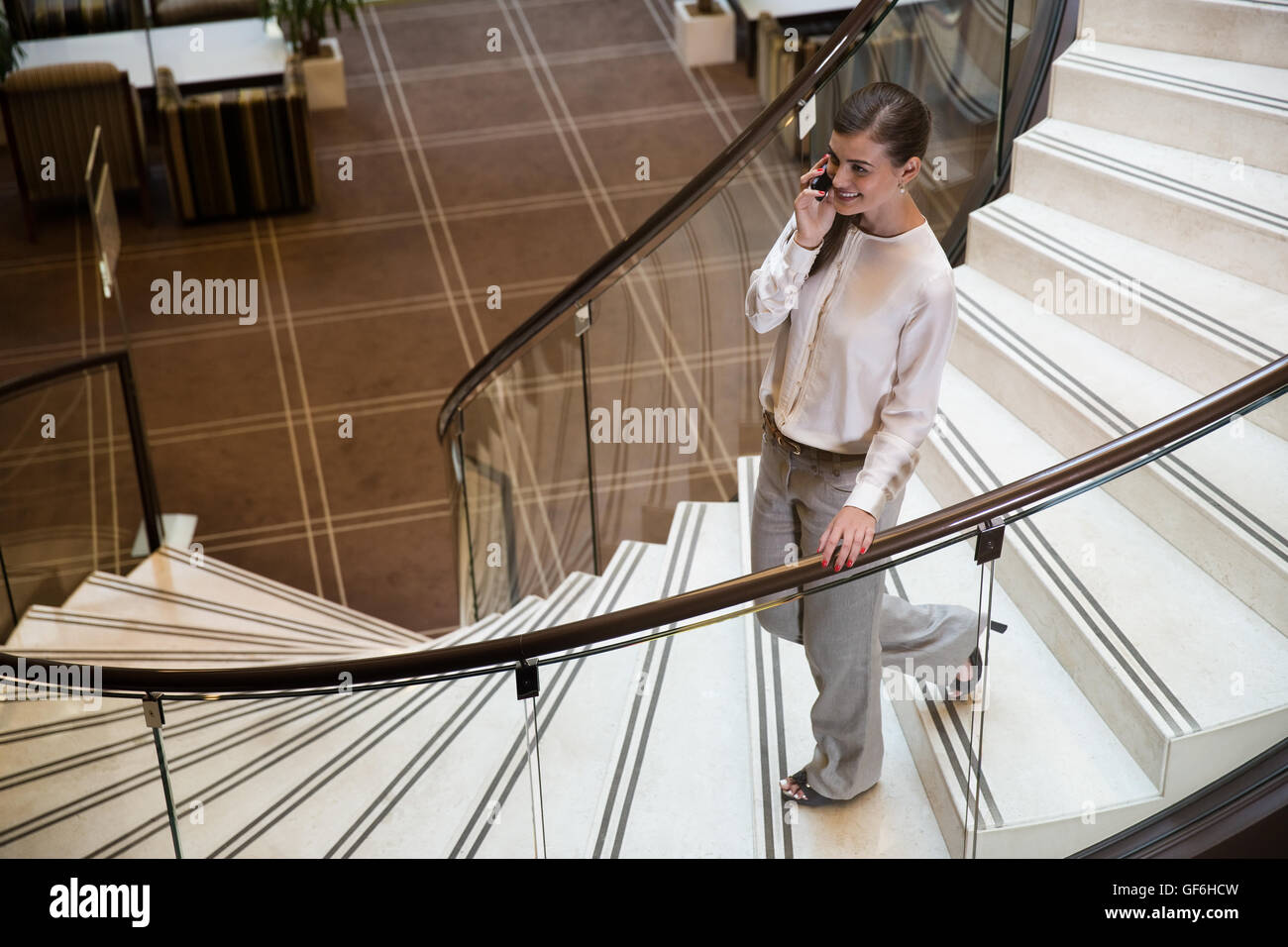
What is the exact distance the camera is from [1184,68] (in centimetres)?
429

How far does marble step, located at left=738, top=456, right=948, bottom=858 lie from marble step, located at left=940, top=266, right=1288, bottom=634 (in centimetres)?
75

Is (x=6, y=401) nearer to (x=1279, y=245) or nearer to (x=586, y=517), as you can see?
(x=586, y=517)

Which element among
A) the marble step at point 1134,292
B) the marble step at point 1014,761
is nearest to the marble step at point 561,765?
the marble step at point 1014,761

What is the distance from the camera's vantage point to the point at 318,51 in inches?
411

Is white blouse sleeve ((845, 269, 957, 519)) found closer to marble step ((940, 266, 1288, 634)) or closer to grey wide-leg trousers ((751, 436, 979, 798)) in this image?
grey wide-leg trousers ((751, 436, 979, 798))

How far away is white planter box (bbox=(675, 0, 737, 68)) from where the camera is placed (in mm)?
10531

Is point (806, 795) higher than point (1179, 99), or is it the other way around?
point (1179, 99)

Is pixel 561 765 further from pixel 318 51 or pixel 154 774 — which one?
pixel 318 51

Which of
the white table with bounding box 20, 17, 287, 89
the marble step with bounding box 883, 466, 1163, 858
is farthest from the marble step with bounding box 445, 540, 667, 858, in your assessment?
the white table with bounding box 20, 17, 287, 89

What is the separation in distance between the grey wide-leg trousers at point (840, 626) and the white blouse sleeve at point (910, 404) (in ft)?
0.49

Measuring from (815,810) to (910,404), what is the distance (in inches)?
39.1

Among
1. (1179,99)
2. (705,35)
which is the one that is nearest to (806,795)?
(1179,99)

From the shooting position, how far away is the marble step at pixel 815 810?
116 inches
